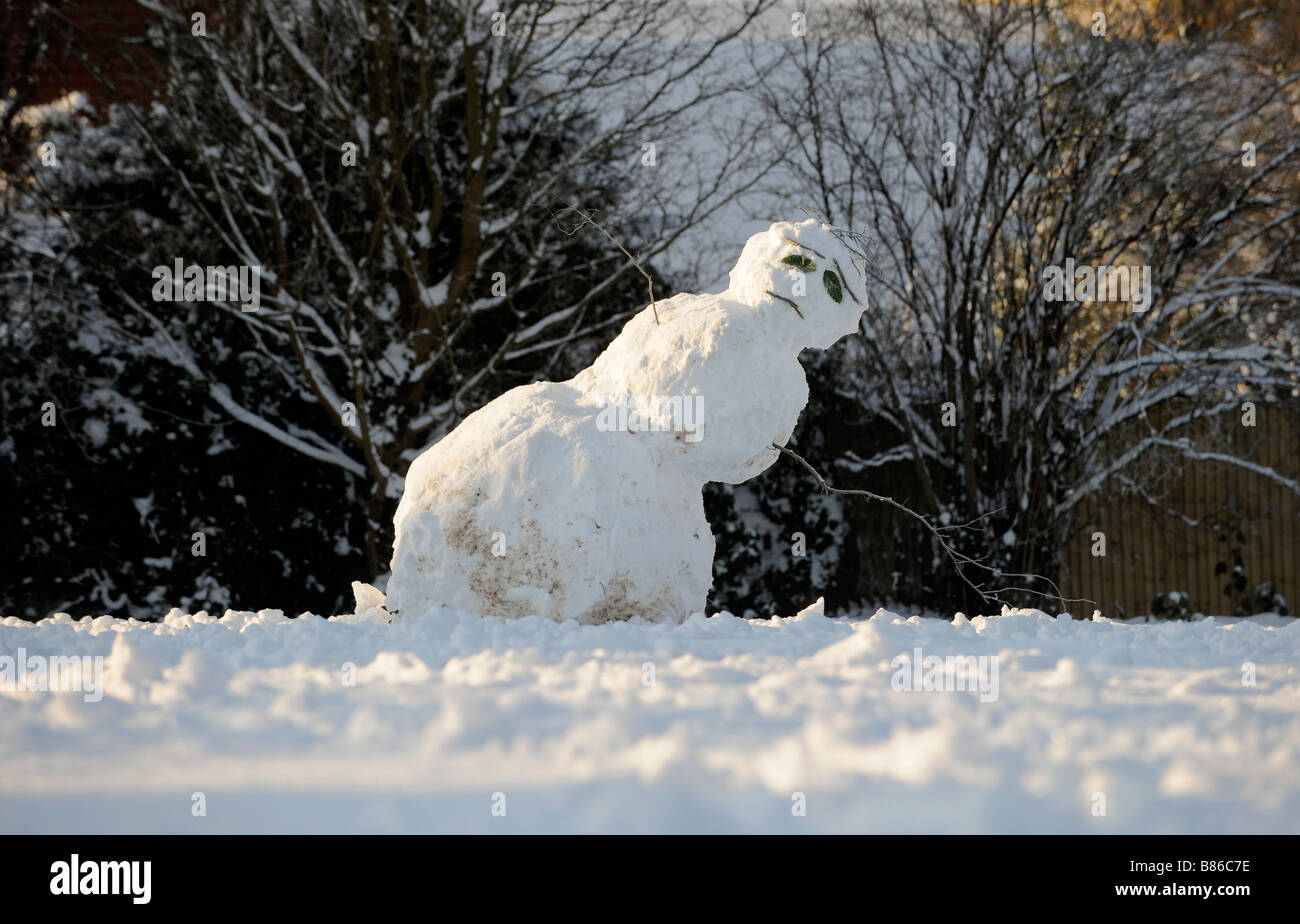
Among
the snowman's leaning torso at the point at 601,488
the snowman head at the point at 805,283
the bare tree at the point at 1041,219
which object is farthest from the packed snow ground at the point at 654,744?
the bare tree at the point at 1041,219

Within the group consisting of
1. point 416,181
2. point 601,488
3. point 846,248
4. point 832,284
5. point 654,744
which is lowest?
point 654,744

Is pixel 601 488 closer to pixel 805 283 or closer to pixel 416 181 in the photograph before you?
pixel 805 283

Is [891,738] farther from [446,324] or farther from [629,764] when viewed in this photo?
[446,324]

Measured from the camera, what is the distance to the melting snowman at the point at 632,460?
142 inches

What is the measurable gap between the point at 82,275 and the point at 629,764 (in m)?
7.60

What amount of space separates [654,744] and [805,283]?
2275 mm

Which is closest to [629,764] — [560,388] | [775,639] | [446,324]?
[775,639]

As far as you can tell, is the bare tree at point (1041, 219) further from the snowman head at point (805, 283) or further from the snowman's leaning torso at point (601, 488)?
the snowman's leaning torso at point (601, 488)

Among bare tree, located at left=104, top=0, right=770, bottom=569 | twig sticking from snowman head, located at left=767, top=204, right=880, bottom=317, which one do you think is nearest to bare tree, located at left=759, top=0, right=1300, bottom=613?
bare tree, located at left=104, top=0, right=770, bottom=569

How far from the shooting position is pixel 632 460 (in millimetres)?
3680

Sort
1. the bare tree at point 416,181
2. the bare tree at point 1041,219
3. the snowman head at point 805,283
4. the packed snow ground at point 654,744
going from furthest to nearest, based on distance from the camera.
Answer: the bare tree at point 1041,219 → the bare tree at point 416,181 → the snowman head at point 805,283 → the packed snow ground at point 654,744

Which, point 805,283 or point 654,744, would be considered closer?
point 654,744

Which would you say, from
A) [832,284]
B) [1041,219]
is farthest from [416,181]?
[832,284]
